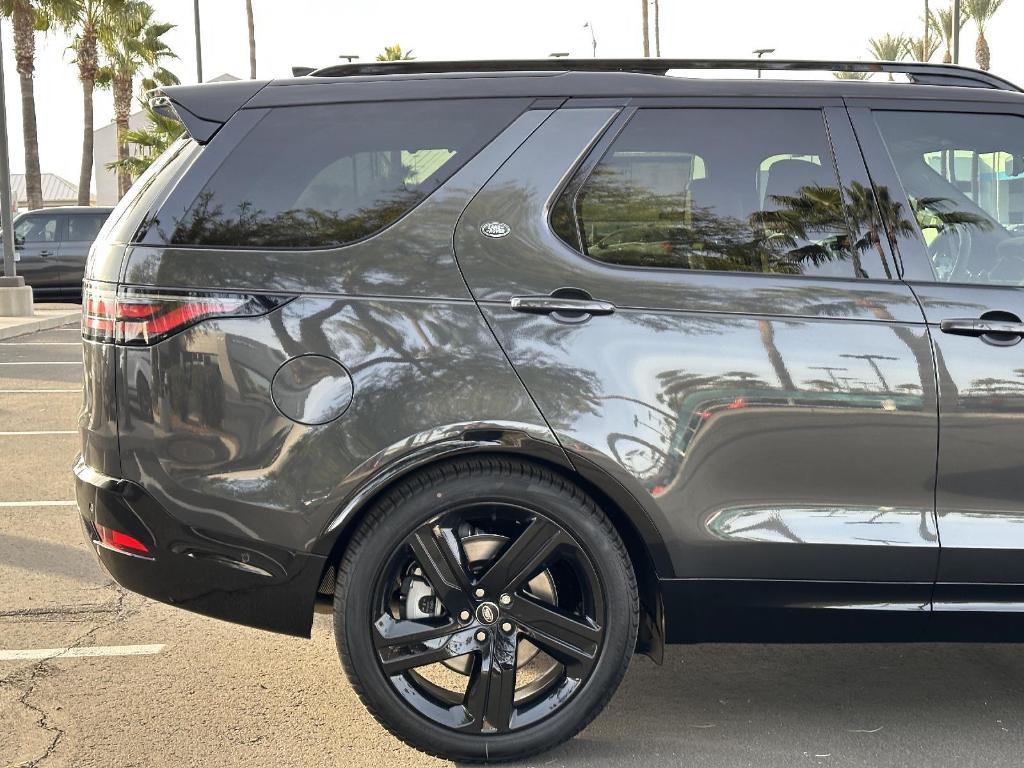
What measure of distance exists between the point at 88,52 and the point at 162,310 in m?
43.2

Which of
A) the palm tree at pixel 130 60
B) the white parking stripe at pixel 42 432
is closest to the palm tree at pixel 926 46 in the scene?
the palm tree at pixel 130 60

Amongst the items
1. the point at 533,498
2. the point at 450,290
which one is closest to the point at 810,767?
the point at 533,498

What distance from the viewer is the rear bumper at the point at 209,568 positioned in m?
3.32

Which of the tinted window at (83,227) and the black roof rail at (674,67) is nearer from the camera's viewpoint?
the black roof rail at (674,67)

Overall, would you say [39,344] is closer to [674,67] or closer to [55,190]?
[674,67]

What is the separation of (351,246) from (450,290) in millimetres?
290

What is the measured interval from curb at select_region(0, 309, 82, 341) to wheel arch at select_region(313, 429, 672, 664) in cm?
1464

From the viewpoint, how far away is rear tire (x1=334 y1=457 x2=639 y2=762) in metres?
3.29

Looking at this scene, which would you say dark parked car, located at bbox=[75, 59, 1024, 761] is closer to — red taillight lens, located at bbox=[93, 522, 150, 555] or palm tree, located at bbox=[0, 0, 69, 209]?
red taillight lens, located at bbox=[93, 522, 150, 555]

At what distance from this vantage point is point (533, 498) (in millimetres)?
3281

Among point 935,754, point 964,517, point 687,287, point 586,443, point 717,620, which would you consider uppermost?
point 687,287

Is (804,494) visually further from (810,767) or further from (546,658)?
(546,658)

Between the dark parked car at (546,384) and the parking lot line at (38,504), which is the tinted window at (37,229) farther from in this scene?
the dark parked car at (546,384)

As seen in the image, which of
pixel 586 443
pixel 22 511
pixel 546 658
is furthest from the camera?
pixel 22 511
